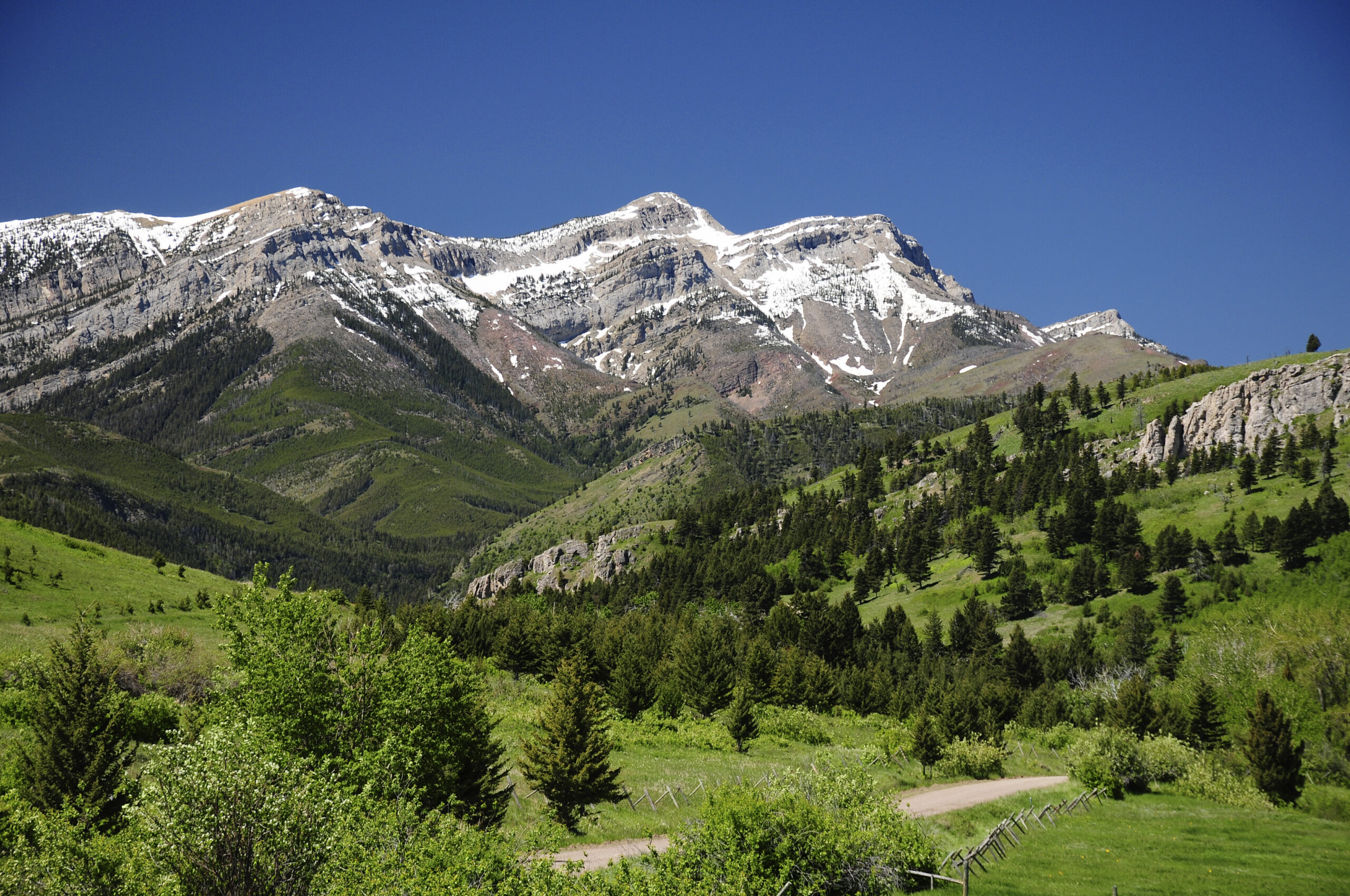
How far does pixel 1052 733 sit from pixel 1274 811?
31.9 m

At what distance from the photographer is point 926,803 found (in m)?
54.3

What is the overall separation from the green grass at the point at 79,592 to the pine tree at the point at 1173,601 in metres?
136

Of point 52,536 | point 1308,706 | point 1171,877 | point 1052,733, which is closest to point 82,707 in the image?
point 1171,877

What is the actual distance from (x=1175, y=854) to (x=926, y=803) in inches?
603

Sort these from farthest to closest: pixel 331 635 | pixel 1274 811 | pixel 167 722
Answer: pixel 1274 811
pixel 167 722
pixel 331 635

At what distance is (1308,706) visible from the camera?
72.3 m

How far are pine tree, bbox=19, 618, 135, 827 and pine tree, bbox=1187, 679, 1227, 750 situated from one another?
86824mm

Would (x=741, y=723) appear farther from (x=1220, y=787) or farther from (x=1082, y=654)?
(x=1082, y=654)

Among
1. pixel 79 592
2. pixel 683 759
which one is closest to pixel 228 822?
pixel 683 759

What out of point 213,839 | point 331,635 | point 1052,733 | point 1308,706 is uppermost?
point 331,635

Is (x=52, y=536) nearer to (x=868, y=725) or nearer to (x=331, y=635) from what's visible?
(x=331, y=635)

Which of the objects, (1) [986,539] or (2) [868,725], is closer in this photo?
(2) [868,725]

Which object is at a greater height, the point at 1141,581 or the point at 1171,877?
the point at 1141,581

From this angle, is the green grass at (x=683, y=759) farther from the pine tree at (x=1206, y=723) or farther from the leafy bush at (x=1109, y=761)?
the pine tree at (x=1206, y=723)
